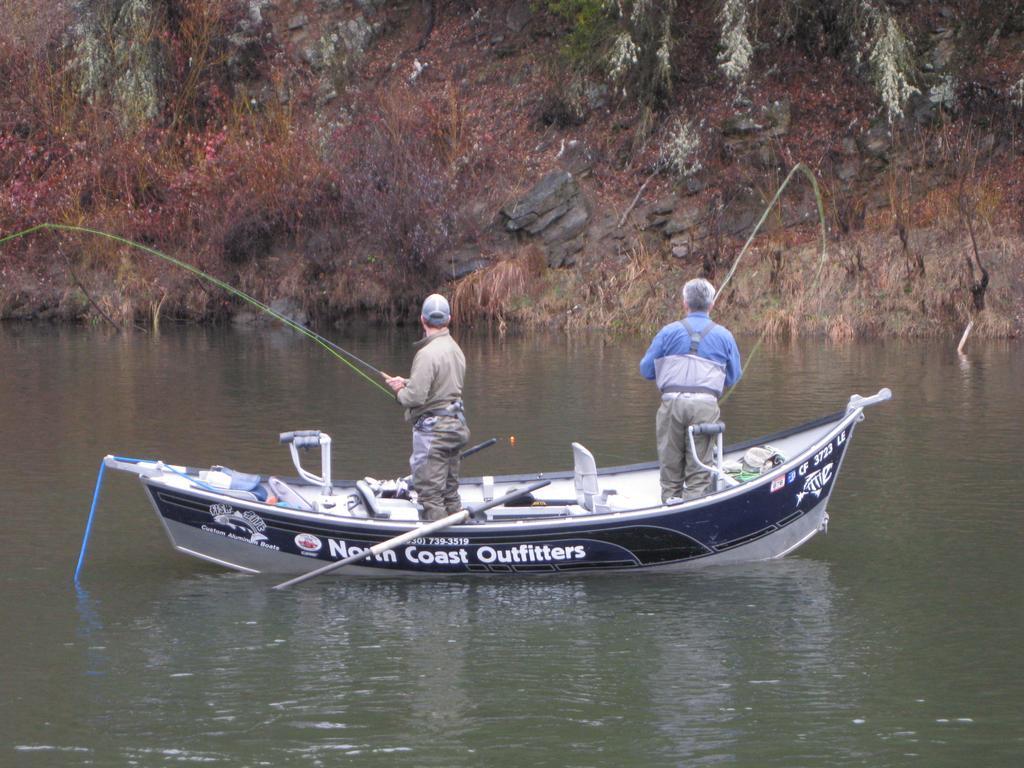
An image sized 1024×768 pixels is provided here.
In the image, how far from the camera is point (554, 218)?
29.7 meters

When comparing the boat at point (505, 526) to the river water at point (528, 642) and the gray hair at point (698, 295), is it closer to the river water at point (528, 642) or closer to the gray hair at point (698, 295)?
the river water at point (528, 642)

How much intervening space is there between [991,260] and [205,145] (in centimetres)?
1721

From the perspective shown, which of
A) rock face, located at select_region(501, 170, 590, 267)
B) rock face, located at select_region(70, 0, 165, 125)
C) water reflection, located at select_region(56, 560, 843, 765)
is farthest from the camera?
rock face, located at select_region(70, 0, 165, 125)

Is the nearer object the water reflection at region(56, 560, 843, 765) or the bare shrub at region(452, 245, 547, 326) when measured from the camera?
the water reflection at region(56, 560, 843, 765)

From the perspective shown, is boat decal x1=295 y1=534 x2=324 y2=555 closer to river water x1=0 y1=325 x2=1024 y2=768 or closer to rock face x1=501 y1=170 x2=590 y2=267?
river water x1=0 y1=325 x2=1024 y2=768

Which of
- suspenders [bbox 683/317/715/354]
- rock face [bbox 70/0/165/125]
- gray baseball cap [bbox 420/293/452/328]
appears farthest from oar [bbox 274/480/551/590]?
rock face [bbox 70/0/165/125]

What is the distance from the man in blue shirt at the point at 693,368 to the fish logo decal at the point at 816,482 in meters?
0.66

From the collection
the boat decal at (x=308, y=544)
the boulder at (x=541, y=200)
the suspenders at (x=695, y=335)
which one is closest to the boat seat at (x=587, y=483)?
the suspenders at (x=695, y=335)

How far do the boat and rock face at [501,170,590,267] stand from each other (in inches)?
766

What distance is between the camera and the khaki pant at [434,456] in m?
9.56

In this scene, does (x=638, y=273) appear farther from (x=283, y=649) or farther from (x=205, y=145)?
(x=283, y=649)

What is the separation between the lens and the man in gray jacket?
9.44 m

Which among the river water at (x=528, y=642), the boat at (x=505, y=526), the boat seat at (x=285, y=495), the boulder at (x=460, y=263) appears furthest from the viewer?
the boulder at (x=460, y=263)

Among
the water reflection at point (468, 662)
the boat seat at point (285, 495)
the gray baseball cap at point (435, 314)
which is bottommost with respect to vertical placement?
the water reflection at point (468, 662)
